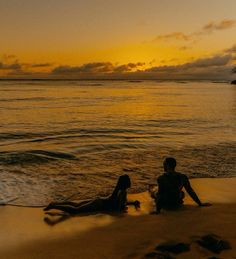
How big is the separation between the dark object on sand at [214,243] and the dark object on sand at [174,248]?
12.2 inches

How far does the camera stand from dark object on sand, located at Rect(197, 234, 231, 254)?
615cm

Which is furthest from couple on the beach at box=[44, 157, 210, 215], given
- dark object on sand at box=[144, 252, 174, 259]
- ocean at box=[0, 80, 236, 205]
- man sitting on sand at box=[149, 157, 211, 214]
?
dark object on sand at box=[144, 252, 174, 259]

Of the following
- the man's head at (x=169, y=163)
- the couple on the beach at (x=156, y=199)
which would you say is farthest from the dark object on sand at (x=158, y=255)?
the man's head at (x=169, y=163)

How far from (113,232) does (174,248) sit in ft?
5.34

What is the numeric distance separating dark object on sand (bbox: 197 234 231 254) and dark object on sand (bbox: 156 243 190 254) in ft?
1.02

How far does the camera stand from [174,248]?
20.4 feet

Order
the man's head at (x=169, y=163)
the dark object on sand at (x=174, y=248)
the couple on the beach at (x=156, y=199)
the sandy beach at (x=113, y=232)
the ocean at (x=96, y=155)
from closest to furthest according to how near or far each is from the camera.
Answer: the dark object on sand at (x=174, y=248) → the sandy beach at (x=113, y=232) → the man's head at (x=169, y=163) → the couple on the beach at (x=156, y=199) → the ocean at (x=96, y=155)

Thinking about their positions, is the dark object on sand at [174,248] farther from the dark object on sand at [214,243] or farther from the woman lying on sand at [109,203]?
the woman lying on sand at [109,203]

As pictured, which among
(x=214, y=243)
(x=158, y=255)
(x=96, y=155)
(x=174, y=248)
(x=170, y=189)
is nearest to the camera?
(x=158, y=255)

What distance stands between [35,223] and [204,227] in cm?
A: 357

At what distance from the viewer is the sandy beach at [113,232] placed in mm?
6406

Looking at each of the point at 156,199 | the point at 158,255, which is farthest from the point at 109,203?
the point at 158,255

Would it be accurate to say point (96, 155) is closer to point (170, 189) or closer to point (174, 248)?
point (170, 189)

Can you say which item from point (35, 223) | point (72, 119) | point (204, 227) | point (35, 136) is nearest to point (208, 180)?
point (204, 227)
